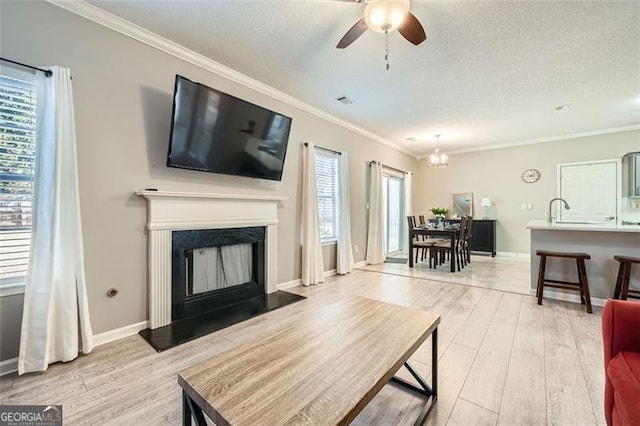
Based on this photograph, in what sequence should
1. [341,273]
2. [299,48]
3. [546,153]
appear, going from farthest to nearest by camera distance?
[546,153], [341,273], [299,48]

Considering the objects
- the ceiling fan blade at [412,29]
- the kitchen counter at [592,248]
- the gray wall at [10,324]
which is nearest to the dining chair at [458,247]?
the kitchen counter at [592,248]

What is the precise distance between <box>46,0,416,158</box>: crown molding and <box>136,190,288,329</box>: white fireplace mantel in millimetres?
1409

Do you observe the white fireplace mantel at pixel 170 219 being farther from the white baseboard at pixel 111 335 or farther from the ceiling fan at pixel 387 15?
the ceiling fan at pixel 387 15

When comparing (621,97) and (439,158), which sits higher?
(621,97)

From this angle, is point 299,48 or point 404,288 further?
point 404,288

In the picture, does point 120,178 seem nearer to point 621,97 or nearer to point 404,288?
point 404,288

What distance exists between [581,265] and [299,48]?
3879 mm

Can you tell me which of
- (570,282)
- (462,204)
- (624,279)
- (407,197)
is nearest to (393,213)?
(407,197)

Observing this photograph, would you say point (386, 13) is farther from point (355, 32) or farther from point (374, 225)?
point (374, 225)

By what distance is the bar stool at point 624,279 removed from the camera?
271 cm

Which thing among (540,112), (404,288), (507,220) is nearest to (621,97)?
(540,112)

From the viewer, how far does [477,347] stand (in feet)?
7.13

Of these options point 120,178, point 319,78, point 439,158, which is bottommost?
point 120,178

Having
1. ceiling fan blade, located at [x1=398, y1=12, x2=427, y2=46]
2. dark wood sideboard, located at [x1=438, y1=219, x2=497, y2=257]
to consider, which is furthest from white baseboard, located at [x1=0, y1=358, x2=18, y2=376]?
dark wood sideboard, located at [x1=438, y1=219, x2=497, y2=257]
